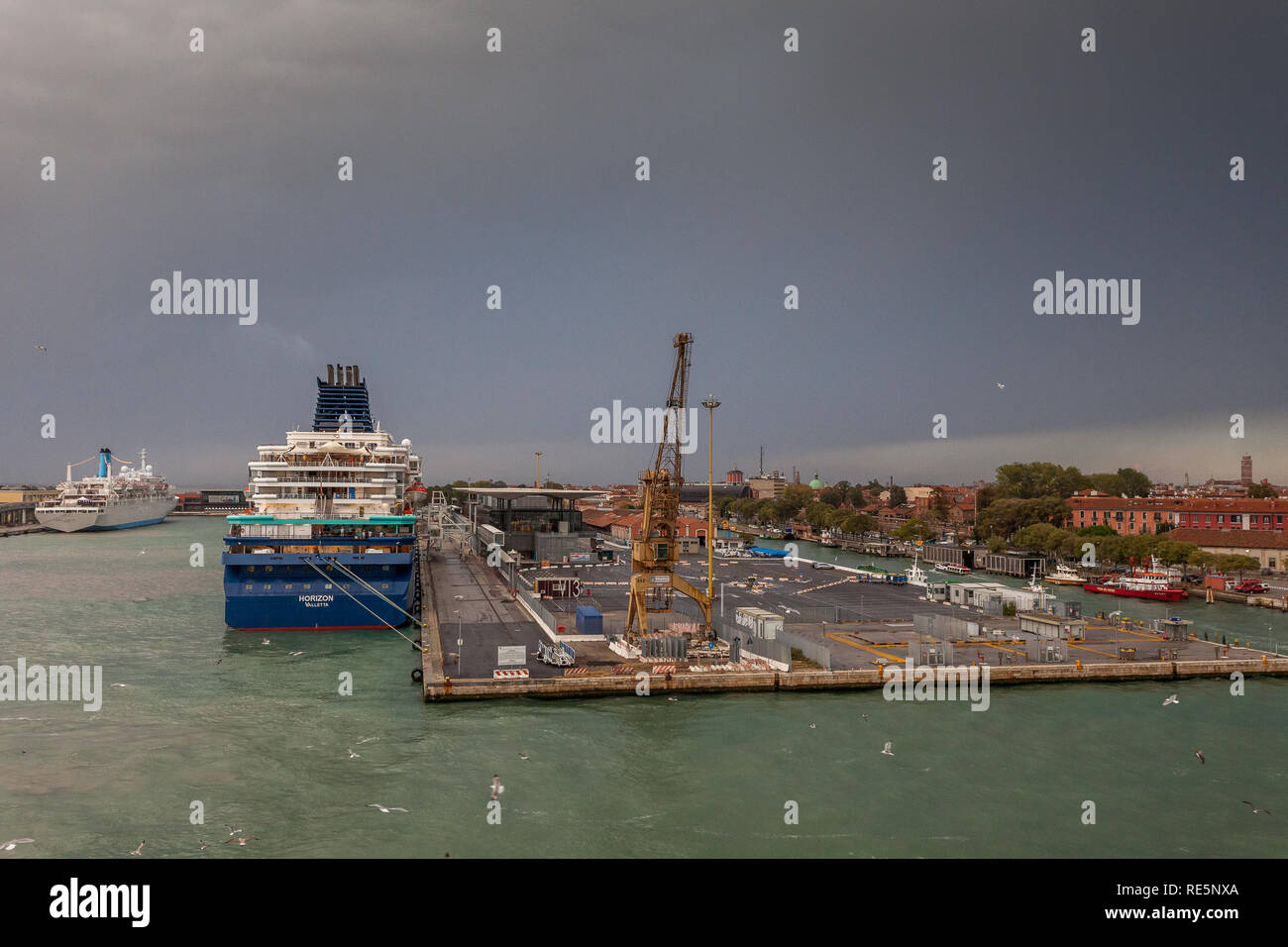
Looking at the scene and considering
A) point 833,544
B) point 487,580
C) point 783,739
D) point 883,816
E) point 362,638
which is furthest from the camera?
point 833,544

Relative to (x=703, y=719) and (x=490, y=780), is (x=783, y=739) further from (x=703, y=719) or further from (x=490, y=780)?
(x=490, y=780)

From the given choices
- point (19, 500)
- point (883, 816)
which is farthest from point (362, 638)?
point (19, 500)

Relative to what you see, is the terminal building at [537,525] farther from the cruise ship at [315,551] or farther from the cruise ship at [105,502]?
the cruise ship at [105,502]

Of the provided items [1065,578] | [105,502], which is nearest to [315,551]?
[1065,578]

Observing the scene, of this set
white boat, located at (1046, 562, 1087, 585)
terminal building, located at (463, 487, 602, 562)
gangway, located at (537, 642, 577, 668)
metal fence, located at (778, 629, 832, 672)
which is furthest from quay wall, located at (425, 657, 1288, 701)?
terminal building, located at (463, 487, 602, 562)

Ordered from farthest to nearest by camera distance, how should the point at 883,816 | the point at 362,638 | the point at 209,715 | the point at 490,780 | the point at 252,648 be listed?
the point at 362,638
the point at 252,648
the point at 209,715
the point at 490,780
the point at 883,816
